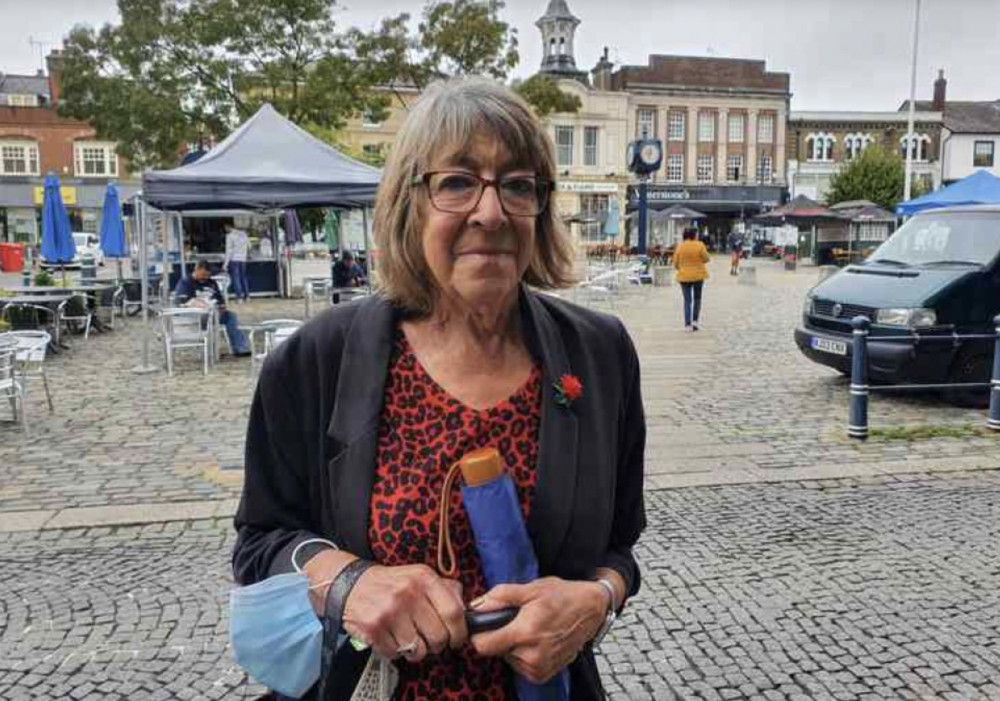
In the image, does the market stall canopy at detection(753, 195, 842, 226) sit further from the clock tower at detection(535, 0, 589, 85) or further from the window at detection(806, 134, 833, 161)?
the window at detection(806, 134, 833, 161)

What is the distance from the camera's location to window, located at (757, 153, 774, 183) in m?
59.1

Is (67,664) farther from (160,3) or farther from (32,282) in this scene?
(160,3)

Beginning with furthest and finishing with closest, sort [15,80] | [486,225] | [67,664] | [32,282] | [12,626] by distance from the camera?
[15,80], [32,282], [12,626], [67,664], [486,225]

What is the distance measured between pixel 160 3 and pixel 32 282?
10004 mm

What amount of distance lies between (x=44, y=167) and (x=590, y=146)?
1328 inches

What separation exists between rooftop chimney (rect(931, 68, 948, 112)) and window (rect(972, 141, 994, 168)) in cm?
368

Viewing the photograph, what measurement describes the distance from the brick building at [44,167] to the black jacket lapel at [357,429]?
53915 mm

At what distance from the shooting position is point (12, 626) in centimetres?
396

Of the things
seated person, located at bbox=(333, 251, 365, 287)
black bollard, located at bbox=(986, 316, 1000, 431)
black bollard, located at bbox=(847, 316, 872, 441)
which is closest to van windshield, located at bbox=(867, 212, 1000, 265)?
black bollard, located at bbox=(986, 316, 1000, 431)

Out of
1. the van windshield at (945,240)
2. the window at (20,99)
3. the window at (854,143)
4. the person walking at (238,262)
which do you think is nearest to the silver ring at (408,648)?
the van windshield at (945,240)

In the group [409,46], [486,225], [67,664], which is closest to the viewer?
[486,225]

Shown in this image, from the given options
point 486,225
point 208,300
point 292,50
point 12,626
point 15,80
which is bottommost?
point 12,626

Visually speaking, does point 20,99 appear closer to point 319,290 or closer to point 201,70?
point 201,70

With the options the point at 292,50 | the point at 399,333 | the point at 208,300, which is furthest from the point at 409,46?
the point at 399,333
